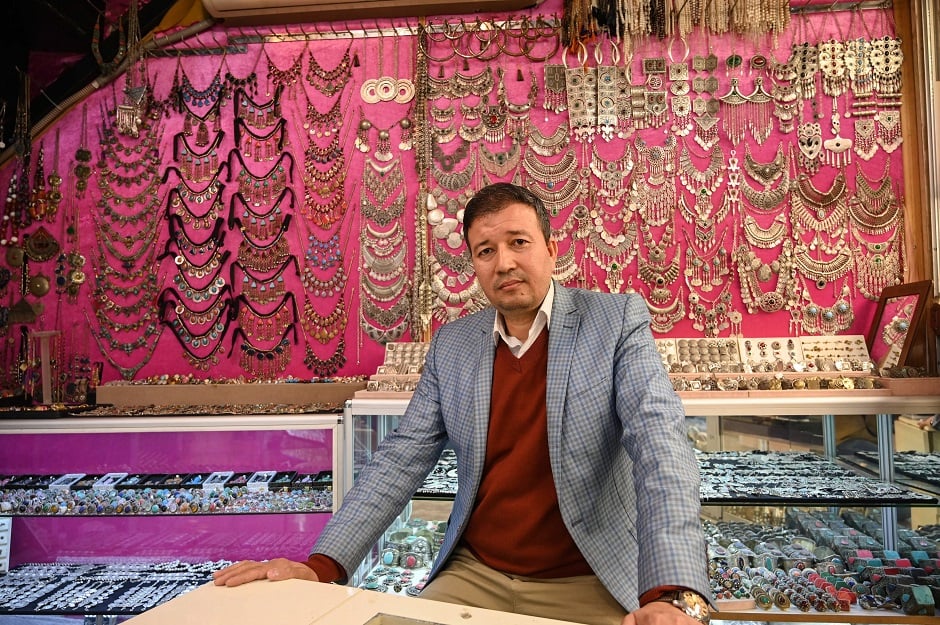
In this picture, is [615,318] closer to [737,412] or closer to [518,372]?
[518,372]

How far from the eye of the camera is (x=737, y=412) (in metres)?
2.67

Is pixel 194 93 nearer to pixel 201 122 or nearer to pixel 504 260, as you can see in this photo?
pixel 201 122

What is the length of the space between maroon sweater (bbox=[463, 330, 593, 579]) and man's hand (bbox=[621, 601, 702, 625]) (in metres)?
0.59

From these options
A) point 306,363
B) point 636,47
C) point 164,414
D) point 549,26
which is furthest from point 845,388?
point 164,414

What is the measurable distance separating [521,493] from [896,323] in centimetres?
265

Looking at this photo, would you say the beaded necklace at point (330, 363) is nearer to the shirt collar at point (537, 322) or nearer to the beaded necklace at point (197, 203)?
the beaded necklace at point (197, 203)

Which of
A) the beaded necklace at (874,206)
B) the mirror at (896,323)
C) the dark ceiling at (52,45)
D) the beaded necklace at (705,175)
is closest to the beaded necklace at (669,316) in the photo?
the beaded necklace at (705,175)

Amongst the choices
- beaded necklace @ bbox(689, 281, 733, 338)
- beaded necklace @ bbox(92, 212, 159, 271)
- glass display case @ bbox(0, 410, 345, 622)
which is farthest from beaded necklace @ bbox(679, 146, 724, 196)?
beaded necklace @ bbox(92, 212, 159, 271)

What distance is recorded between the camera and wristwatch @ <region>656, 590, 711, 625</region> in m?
1.13

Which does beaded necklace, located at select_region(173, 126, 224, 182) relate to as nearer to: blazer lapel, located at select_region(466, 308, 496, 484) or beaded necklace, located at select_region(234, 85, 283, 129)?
beaded necklace, located at select_region(234, 85, 283, 129)

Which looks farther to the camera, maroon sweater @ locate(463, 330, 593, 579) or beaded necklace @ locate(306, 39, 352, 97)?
beaded necklace @ locate(306, 39, 352, 97)

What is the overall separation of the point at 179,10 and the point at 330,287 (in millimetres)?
2089

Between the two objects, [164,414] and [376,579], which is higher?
[164,414]

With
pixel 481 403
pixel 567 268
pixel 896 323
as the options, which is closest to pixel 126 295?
pixel 567 268
